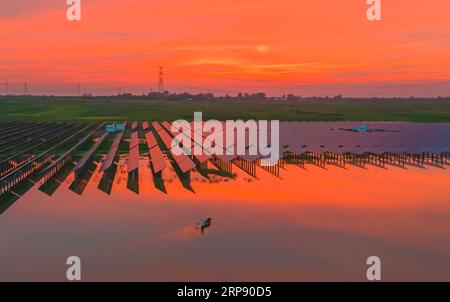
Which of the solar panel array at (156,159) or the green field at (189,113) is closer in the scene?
the solar panel array at (156,159)

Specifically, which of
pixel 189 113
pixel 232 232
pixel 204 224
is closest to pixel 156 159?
pixel 204 224

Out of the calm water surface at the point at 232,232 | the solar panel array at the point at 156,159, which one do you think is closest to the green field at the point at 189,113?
the solar panel array at the point at 156,159

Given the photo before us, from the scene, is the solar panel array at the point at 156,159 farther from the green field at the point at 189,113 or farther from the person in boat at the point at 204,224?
the green field at the point at 189,113

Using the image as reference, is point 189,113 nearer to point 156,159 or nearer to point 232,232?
point 156,159

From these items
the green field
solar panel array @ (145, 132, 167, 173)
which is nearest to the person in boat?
solar panel array @ (145, 132, 167, 173)

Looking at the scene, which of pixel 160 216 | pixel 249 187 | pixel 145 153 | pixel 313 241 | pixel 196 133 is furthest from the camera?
pixel 196 133

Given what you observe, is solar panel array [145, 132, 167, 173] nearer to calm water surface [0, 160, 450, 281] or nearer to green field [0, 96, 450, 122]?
calm water surface [0, 160, 450, 281]
